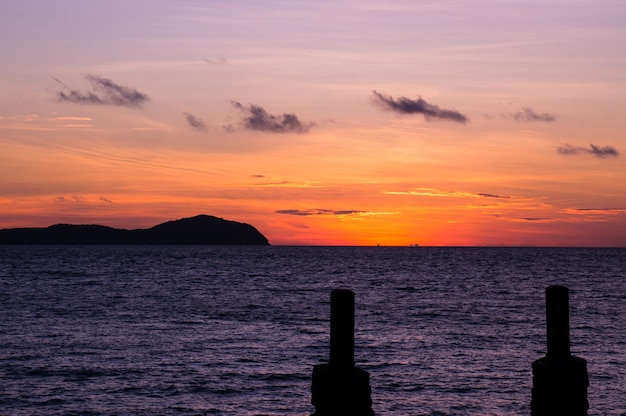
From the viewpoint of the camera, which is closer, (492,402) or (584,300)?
(492,402)

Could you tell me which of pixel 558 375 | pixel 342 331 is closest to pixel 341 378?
pixel 342 331

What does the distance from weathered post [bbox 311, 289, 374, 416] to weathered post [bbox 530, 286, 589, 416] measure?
6.07 feet

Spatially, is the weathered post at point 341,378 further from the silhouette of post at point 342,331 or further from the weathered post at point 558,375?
the weathered post at point 558,375

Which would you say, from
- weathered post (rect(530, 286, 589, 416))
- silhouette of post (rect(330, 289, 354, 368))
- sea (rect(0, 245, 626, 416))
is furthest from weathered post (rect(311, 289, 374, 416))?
sea (rect(0, 245, 626, 416))

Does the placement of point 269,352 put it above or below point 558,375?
below

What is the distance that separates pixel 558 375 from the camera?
7832mm

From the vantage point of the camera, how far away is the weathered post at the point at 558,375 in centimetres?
775

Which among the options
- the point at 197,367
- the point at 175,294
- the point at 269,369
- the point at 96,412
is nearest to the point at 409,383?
the point at 269,369

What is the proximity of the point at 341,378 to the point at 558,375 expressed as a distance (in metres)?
2.29

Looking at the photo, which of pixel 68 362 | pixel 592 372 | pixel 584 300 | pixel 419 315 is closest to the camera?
pixel 592 372

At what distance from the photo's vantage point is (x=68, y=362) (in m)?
35.5

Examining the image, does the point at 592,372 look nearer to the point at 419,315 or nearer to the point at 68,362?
the point at 68,362

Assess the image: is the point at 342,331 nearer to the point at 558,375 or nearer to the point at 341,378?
the point at 341,378

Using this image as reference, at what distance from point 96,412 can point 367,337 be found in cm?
2243
